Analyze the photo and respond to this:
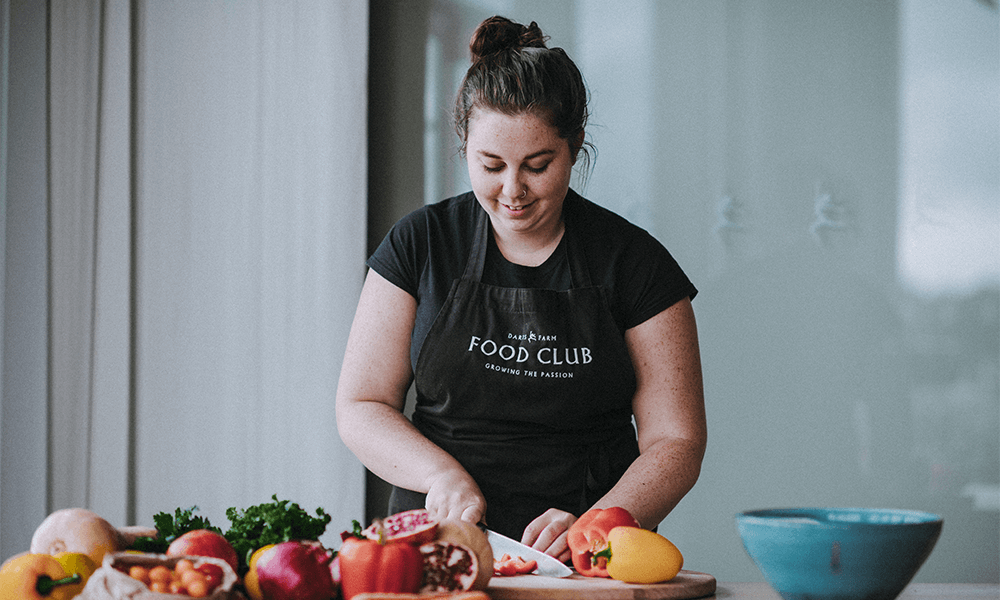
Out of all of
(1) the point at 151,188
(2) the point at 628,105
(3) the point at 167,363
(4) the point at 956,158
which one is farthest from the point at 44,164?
(4) the point at 956,158

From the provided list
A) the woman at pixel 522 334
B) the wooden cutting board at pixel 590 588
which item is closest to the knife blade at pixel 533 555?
the wooden cutting board at pixel 590 588

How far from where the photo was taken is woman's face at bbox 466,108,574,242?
4.46 feet

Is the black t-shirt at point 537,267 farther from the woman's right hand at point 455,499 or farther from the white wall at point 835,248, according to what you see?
the white wall at point 835,248

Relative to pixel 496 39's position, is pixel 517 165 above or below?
below

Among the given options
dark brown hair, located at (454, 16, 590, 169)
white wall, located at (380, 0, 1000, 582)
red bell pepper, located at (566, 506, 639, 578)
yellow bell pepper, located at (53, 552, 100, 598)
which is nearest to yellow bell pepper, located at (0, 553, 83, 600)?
yellow bell pepper, located at (53, 552, 100, 598)

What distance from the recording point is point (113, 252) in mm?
2617

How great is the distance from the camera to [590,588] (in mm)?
948

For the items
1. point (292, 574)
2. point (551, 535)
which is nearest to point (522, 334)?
point (551, 535)

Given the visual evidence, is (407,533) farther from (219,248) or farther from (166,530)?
(219,248)

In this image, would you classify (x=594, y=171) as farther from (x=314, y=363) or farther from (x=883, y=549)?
(x=883, y=549)

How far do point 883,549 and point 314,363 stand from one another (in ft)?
7.03

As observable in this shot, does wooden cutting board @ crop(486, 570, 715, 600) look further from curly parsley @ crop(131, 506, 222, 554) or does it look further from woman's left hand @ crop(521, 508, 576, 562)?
curly parsley @ crop(131, 506, 222, 554)

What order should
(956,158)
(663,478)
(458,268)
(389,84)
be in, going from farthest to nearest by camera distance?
(389,84), (956,158), (458,268), (663,478)

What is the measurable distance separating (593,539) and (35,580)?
0.59 metres
